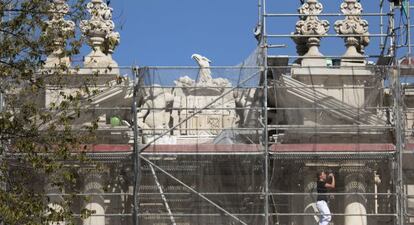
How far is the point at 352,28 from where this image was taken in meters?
38.9

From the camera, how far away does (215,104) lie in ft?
129

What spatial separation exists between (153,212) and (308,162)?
404cm

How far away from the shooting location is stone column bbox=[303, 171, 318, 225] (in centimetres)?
3650

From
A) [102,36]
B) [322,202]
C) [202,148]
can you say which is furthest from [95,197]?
[322,202]

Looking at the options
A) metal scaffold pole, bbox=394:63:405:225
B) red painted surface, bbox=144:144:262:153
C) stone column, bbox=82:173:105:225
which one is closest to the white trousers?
metal scaffold pole, bbox=394:63:405:225

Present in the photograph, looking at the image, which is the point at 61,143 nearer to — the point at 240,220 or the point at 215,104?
the point at 240,220

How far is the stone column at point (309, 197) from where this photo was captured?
1437 inches

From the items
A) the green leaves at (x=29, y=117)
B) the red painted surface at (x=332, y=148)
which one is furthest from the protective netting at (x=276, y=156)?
the green leaves at (x=29, y=117)

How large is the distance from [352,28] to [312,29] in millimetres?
1042

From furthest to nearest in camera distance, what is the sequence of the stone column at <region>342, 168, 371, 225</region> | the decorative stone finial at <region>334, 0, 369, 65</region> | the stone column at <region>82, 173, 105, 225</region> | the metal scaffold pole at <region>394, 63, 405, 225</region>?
the decorative stone finial at <region>334, 0, 369, 65</region>
the stone column at <region>342, 168, 371, 225</region>
the stone column at <region>82, 173, 105, 225</region>
the metal scaffold pole at <region>394, 63, 405, 225</region>

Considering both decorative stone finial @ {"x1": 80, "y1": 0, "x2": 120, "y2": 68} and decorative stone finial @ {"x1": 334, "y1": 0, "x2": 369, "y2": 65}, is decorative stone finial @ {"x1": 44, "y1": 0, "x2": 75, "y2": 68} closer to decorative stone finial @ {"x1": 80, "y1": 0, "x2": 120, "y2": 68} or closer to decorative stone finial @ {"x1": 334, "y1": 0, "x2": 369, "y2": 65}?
decorative stone finial @ {"x1": 80, "y1": 0, "x2": 120, "y2": 68}

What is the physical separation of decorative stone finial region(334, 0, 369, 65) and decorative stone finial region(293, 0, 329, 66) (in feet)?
1.48

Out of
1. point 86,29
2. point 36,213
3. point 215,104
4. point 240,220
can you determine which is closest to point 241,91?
point 215,104

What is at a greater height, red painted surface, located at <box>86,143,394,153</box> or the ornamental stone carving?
the ornamental stone carving
